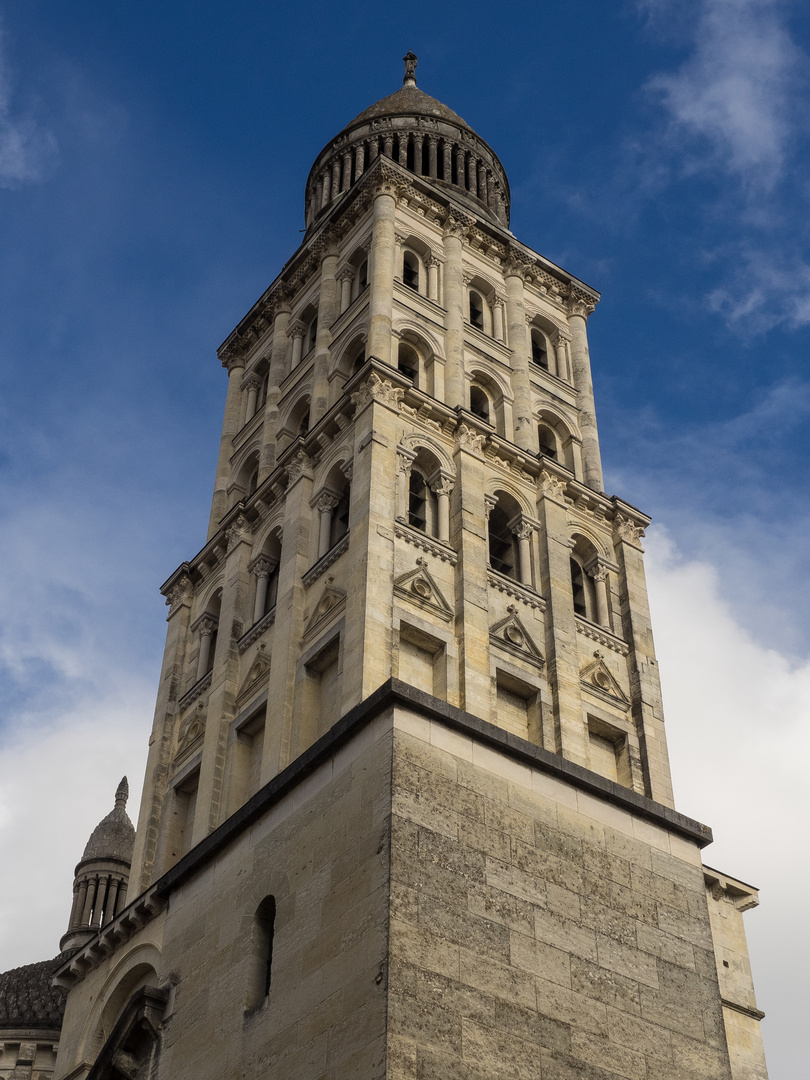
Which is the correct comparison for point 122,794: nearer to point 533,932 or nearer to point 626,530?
point 626,530

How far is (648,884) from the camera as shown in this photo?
96.2 feet

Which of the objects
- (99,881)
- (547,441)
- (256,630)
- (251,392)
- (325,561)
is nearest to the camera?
(325,561)

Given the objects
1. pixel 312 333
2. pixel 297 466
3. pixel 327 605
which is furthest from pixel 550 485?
pixel 312 333

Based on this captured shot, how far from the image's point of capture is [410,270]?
145ft

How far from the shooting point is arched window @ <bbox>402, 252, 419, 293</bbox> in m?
43.4

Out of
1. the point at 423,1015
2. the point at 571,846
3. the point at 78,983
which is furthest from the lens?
the point at 78,983

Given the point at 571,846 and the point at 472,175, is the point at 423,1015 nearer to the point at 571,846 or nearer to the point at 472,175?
the point at 571,846

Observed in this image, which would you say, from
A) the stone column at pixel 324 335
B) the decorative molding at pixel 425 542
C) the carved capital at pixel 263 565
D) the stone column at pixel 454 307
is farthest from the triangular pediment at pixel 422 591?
the stone column at pixel 324 335

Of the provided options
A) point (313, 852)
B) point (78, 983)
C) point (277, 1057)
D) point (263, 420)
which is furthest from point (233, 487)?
point (277, 1057)

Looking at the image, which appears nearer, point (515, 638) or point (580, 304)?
point (515, 638)

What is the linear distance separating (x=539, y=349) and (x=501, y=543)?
426 inches

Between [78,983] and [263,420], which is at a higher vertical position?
[263,420]

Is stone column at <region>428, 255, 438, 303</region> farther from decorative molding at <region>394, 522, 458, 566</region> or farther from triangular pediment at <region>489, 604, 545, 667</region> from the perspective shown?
triangular pediment at <region>489, 604, 545, 667</region>

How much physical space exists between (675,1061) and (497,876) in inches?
189
